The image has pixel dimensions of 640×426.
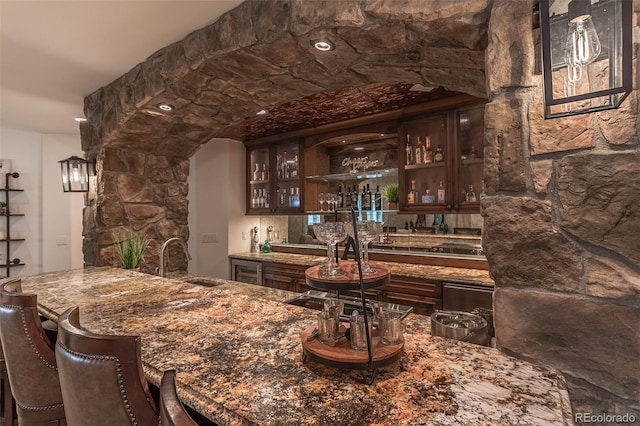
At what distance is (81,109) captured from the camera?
11.5 feet

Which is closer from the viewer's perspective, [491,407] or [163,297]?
[491,407]

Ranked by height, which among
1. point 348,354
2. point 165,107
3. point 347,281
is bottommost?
point 348,354

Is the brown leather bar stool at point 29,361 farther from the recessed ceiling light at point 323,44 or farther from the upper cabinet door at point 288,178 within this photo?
the upper cabinet door at point 288,178

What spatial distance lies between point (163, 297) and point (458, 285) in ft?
7.21

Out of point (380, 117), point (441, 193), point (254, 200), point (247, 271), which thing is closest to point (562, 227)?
point (441, 193)

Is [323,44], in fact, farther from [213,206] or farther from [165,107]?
[213,206]

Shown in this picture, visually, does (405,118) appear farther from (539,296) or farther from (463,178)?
(539,296)

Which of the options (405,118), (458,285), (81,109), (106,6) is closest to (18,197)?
(81,109)

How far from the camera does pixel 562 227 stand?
3.42 feet

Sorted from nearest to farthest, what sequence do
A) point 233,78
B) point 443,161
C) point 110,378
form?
point 110,378 → point 233,78 → point 443,161

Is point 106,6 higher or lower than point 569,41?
higher

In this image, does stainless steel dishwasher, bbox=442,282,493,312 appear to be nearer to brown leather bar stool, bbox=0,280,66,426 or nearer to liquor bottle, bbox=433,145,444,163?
liquor bottle, bbox=433,145,444,163

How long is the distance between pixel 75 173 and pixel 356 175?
2.90 meters

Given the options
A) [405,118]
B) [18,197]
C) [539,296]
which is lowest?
[539,296]
